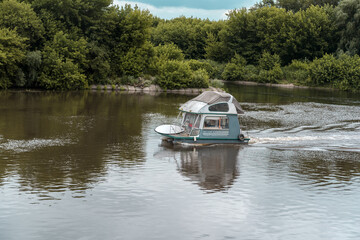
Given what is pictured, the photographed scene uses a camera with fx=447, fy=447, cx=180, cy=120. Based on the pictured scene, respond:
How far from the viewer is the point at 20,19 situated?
6575 centimetres

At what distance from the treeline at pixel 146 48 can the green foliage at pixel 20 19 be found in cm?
14

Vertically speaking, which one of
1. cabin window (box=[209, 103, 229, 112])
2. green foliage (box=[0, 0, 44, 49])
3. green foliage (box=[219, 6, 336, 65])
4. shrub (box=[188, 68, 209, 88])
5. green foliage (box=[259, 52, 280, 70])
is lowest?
cabin window (box=[209, 103, 229, 112])

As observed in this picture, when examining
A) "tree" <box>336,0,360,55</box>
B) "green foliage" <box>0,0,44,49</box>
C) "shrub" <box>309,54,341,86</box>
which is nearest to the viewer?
"green foliage" <box>0,0,44,49</box>

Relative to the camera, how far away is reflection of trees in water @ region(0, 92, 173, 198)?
2395cm

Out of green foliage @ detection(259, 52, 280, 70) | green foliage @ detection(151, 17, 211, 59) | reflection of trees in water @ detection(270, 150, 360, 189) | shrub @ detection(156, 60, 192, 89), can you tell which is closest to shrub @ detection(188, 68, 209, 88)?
shrub @ detection(156, 60, 192, 89)

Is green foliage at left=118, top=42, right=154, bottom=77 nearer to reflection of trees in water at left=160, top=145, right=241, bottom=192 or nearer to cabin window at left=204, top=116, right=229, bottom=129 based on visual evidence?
cabin window at left=204, top=116, right=229, bottom=129

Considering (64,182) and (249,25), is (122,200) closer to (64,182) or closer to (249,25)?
(64,182)

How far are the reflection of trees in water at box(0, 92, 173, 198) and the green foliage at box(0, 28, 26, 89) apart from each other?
16.7 feet

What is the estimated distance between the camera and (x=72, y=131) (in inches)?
1436

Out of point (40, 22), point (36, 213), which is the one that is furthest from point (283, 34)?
point (36, 213)

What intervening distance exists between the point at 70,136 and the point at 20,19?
38.3 metres

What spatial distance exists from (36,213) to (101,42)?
63243 mm

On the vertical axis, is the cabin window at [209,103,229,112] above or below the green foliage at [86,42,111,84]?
below

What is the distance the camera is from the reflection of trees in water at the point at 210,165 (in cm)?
2448
